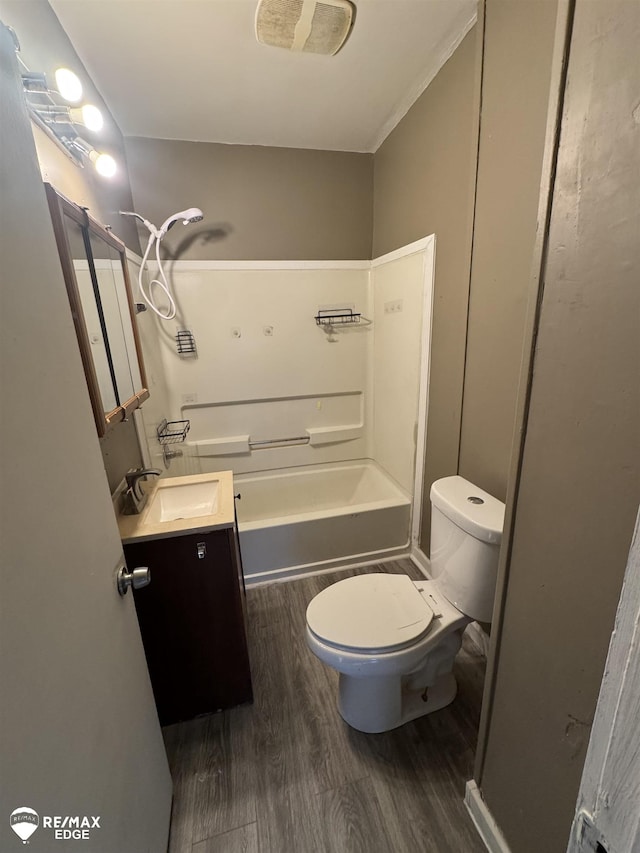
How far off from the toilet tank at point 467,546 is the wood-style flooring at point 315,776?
496 mm

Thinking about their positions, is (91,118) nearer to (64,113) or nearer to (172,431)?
(64,113)

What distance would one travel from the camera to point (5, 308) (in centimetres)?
50

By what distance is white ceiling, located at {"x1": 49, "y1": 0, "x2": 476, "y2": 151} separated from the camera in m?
1.30

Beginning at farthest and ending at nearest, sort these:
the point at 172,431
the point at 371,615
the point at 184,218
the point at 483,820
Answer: the point at 172,431 → the point at 184,218 → the point at 371,615 → the point at 483,820

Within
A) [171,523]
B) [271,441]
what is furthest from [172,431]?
[171,523]

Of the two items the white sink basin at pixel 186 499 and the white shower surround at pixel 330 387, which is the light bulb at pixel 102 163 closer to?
the white shower surround at pixel 330 387

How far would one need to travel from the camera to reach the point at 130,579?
839mm

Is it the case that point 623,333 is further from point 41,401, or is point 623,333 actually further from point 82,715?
point 82,715

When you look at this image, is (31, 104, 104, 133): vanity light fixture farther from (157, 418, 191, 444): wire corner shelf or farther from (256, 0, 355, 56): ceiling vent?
(157, 418, 191, 444): wire corner shelf

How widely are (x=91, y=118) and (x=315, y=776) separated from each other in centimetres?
233

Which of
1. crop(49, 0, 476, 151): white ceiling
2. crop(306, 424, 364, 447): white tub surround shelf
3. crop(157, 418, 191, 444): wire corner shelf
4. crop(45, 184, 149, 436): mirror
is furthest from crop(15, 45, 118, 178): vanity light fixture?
crop(306, 424, 364, 447): white tub surround shelf

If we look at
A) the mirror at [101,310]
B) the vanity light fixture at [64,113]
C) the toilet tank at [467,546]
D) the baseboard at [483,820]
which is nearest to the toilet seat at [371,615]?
the toilet tank at [467,546]

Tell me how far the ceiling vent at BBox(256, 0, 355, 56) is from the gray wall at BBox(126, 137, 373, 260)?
2.88ft

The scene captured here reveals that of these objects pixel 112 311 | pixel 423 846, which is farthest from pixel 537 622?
pixel 112 311
